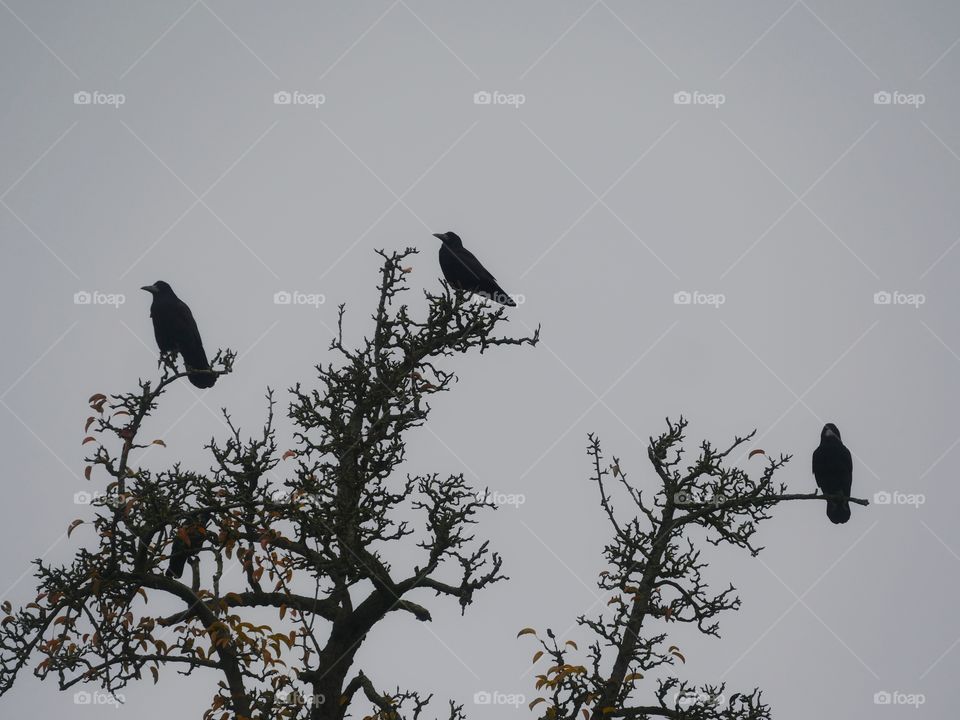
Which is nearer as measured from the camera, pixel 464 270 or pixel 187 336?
pixel 464 270

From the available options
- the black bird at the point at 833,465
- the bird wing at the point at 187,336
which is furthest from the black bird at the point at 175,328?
the black bird at the point at 833,465

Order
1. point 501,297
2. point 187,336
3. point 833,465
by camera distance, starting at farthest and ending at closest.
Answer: point 833,465 < point 187,336 < point 501,297

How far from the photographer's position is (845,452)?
12617 millimetres

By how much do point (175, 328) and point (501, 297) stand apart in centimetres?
402

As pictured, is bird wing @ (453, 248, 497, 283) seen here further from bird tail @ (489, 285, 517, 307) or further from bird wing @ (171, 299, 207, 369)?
bird wing @ (171, 299, 207, 369)

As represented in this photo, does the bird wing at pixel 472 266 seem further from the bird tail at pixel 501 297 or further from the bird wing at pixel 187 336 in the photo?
the bird wing at pixel 187 336

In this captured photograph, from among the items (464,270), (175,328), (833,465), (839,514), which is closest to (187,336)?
(175,328)

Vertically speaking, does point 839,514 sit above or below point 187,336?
below

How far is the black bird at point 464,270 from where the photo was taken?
1116 cm

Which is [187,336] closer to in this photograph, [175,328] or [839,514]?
[175,328]

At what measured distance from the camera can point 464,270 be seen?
37.1ft

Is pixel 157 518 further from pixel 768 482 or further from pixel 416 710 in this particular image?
pixel 768 482

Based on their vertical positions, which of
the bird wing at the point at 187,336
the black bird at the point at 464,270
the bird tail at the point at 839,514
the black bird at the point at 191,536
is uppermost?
the black bird at the point at 464,270

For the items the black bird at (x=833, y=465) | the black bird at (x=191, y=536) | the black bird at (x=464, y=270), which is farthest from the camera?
the black bird at (x=833, y=465)
